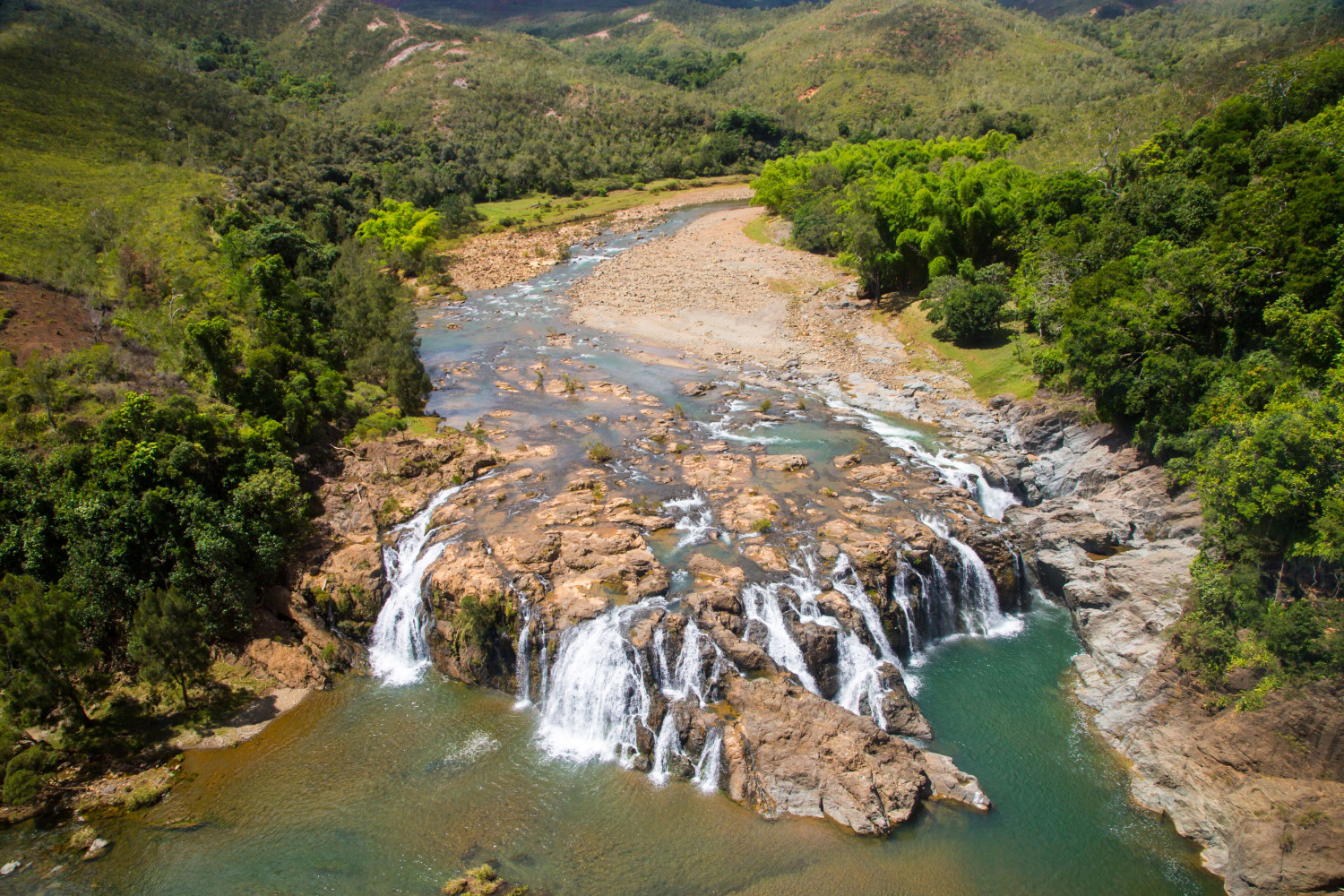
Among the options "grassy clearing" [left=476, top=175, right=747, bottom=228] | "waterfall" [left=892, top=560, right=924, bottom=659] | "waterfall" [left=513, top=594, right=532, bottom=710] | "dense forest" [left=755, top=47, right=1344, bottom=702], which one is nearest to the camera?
"dense forest" [left=755, top=47, right=1344, bottom=702]

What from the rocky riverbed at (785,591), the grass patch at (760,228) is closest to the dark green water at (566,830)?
the rocky riverbed at (785,591)

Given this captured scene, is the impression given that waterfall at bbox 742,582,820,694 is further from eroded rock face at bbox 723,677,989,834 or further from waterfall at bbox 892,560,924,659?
waterfall at bbox 892,560,924,659

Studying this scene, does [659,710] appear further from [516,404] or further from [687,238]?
[687,238]

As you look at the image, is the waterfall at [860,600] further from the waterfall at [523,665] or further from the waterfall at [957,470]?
the waterfall at [523,665]

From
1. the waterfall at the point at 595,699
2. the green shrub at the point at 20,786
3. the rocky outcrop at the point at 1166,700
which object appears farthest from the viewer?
the waterfall at the point at 595,699

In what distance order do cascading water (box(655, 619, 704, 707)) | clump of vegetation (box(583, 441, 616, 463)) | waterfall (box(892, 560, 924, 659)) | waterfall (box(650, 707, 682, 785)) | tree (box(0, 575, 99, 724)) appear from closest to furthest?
tree (box(0, 575, 99, 724)) → waterfall (box(650, 707, 682, 785)) → cascading water (box(655, 619, 704, 707)) → waterfall (box(892, 560, 924, 659)) → clump of vegetation (box(583, 441, 616, 463))

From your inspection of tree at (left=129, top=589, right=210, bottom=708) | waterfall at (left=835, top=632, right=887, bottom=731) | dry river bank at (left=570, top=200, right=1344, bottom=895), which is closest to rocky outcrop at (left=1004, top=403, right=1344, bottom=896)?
dry river bank at (left=570, top=200, right=1344, bottom=895)

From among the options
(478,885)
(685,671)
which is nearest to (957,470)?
(685,671)
